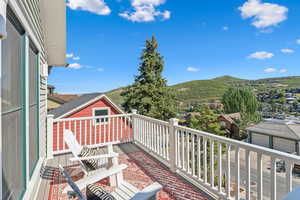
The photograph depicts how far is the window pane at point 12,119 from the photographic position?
4.55 ft

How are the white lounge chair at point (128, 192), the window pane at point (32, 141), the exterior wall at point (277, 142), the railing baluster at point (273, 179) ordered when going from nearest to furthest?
the white lounge chair at point (128, 192)
the railing baluster at point (273, 179)
the window pane at point (32, 141)
the exterior wall at point (277, 142)

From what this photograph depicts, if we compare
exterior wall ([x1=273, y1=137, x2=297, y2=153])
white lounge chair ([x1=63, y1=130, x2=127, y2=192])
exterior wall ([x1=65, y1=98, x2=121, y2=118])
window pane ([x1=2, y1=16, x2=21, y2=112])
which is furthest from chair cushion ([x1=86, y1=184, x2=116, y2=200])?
exterior wall ([x1=273, y1=137, x2=297, y2=153])

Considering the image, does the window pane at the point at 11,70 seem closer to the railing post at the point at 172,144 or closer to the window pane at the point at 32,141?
the window pane at the point at 32,141

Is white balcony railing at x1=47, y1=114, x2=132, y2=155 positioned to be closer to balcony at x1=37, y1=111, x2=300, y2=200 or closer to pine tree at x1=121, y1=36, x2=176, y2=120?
balcony at x1=37, y1=111, x2=300, y2=200

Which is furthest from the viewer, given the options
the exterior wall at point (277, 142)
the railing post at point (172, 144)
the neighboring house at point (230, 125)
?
the neighboring house at point (230, 125)

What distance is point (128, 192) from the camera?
2.23 meters

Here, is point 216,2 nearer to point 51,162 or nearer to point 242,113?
point 51,162

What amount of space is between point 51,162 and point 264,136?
85.6ft

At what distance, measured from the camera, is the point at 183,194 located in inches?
103

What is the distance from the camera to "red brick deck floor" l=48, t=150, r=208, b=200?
262 centimetres

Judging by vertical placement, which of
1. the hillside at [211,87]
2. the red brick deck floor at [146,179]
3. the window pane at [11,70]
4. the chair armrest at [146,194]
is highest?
the hillside at [211,87]

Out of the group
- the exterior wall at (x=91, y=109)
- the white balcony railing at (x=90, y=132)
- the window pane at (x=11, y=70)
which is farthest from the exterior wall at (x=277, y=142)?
the window pane at (x=11, y=70)

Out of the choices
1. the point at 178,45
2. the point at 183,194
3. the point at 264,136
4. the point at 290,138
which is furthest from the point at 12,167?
the point at 178,45

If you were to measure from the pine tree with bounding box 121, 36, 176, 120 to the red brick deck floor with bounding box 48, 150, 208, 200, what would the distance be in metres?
10.9
